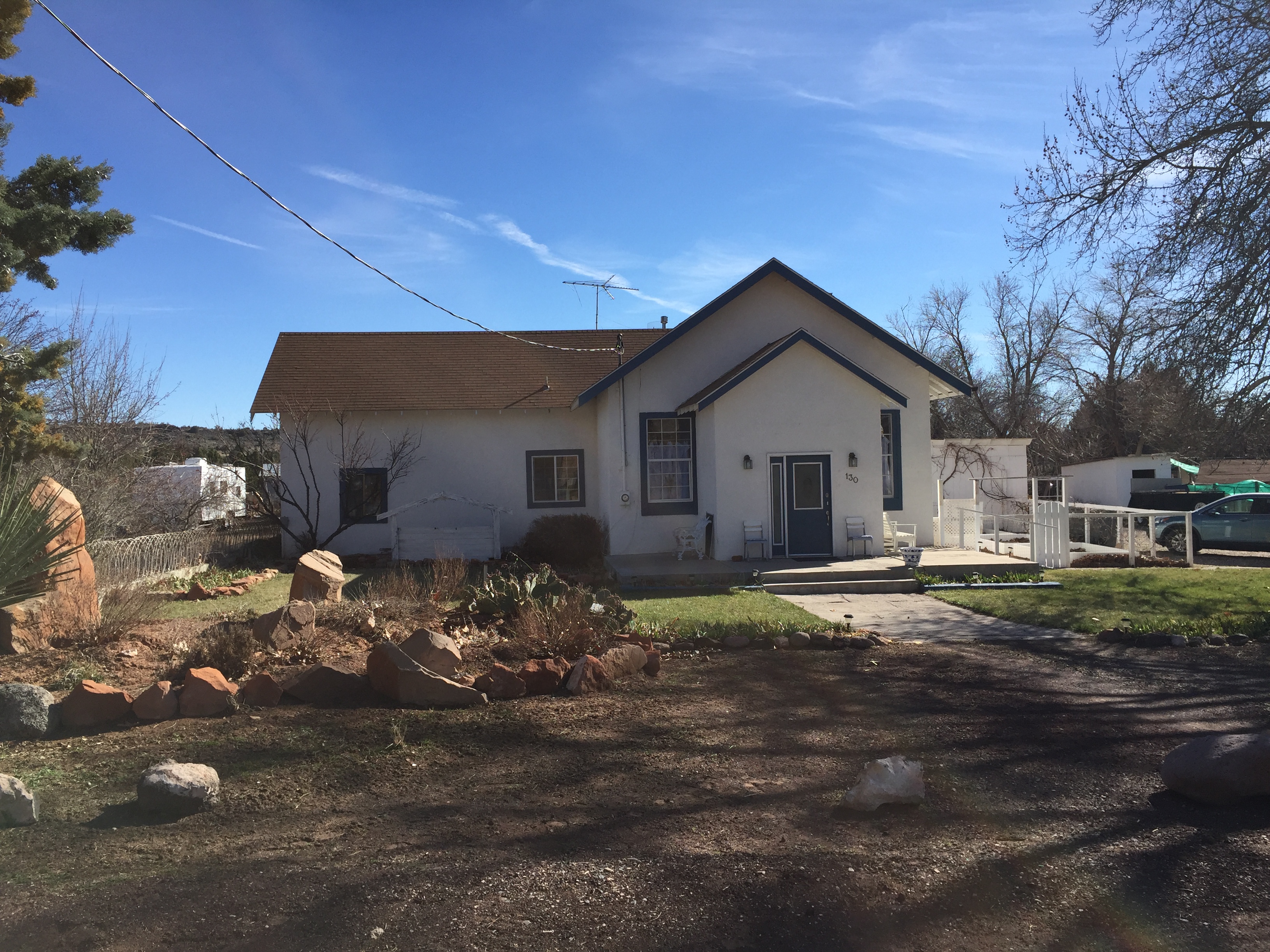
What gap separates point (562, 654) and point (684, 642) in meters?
1.61

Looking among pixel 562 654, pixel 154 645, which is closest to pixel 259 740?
pixel 562 654

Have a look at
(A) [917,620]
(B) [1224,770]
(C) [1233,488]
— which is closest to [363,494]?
(A) [917,620]

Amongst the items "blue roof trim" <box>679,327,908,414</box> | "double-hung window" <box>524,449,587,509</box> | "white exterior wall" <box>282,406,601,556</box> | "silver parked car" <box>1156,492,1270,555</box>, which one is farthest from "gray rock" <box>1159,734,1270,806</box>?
"silver parked car" <box>1156,492,1270,555</box>

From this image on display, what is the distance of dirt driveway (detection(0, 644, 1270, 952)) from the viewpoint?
371cm

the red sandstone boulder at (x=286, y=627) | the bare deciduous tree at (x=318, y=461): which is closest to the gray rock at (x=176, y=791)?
the red sandstone boulder at (x=286, y=627)

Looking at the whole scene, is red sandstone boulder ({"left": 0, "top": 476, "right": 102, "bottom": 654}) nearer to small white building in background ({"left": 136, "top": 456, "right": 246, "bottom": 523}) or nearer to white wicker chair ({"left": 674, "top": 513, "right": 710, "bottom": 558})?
small white building in background ({"left": 136, "top": 456, "right": 246, "bottom": 523})

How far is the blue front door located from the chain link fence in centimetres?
1093

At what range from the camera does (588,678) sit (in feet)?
24.6

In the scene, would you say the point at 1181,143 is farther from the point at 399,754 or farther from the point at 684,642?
the point at 399,754

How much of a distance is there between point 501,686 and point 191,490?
1814 centimetres

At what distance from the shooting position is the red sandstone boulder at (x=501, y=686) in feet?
23.9

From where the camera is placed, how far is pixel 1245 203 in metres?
11.5

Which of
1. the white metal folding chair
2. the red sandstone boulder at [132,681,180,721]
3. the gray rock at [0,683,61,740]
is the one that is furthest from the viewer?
the white metal folding chair

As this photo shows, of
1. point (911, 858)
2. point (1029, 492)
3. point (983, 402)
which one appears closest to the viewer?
point (911, 858)
